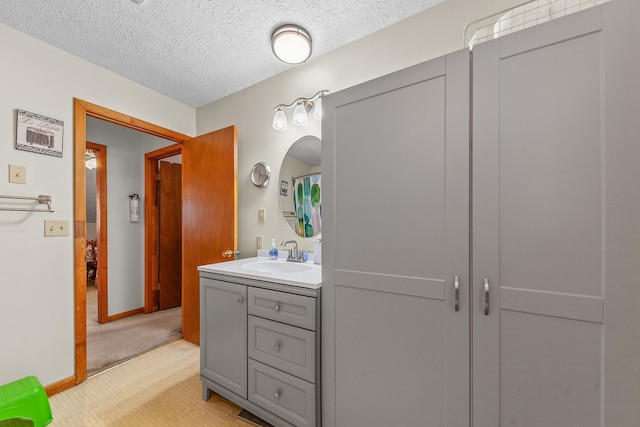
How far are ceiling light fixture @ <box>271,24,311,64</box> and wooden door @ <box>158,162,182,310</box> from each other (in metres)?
2.67

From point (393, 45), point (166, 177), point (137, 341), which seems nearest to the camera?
point (393, 45)

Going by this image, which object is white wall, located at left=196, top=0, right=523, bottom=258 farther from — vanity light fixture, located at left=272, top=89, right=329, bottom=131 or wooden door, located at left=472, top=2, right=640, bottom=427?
wooden door, located at left=472, top=2, right=640, bottom=427

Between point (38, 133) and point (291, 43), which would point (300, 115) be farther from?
point (38, 133)

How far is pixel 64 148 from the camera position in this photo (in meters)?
1.97

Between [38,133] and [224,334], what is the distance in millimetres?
1945

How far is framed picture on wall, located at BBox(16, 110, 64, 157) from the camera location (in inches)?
69.7

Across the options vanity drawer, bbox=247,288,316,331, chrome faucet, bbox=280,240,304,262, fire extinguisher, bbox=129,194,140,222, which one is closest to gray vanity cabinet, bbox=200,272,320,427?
vanity drawer, bbox=247,288,316,331

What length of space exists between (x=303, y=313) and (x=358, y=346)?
1.04ft

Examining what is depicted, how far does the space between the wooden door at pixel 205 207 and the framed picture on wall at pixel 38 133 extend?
3.28ft

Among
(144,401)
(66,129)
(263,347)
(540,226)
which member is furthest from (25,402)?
(540,226)

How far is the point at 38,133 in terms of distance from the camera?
184 centimetres

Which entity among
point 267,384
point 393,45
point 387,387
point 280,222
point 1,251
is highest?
point 393,45

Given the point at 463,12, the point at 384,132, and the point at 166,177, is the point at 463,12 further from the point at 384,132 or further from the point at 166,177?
the point at 166,177

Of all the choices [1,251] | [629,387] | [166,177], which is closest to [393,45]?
[629,387]
